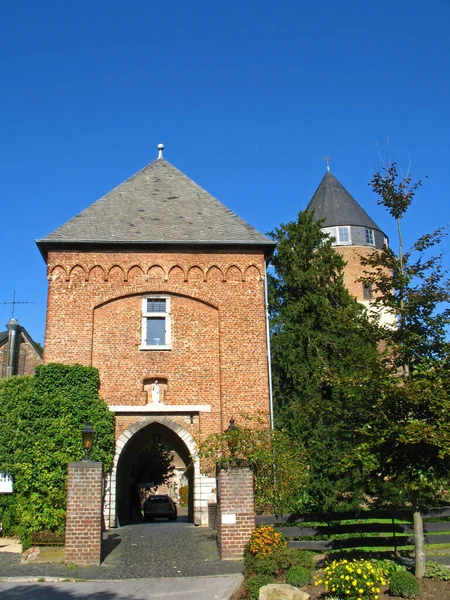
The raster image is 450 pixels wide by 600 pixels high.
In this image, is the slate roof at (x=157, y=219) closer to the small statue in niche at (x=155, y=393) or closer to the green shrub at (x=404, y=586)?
the small statue in niche at (x=155, y=393)

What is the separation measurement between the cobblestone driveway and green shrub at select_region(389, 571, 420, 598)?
3443mm

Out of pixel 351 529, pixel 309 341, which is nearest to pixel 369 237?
pixel 309 341

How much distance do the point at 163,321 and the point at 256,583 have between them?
10715mm

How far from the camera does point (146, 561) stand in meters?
12.6

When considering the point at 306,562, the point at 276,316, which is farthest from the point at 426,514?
the point at 276,316

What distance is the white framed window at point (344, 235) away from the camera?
123 ft

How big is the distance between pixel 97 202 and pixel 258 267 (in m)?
6.32

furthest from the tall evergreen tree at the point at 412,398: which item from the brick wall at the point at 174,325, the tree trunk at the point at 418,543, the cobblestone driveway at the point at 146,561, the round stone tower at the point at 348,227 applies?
the round stone tower at the point at 348,227

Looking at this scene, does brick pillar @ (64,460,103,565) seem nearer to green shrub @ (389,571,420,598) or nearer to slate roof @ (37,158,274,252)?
green shrub @ (389,571,420,598)

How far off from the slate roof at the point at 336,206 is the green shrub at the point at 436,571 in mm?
28999

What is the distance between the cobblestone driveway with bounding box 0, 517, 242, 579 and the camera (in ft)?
37.1

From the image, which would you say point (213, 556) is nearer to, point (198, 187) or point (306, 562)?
point (306, 562)

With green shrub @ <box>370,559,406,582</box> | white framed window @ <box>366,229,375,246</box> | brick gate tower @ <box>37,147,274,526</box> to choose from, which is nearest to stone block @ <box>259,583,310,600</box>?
green shrub @ <box>370,559,406,582</box>

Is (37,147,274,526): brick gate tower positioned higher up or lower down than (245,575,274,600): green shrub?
higher up
